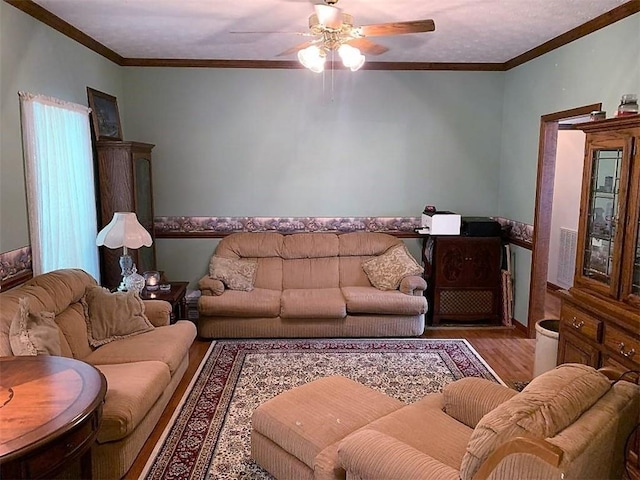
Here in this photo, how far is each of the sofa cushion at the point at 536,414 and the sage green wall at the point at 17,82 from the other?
9.76 feet

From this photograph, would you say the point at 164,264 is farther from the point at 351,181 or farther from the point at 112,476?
the point at 112,476

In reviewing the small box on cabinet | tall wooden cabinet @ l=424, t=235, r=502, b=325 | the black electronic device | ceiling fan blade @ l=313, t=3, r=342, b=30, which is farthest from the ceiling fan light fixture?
the black electronic device

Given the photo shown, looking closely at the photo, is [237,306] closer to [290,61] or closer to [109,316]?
[109,316]

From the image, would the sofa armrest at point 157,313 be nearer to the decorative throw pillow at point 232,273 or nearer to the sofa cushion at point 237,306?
the sofa cushion at point 237,306

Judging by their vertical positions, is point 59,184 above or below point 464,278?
above

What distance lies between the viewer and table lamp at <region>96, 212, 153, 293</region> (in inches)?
159

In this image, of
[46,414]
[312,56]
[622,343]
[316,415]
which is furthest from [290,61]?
[46,414]

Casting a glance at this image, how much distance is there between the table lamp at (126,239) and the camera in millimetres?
4035

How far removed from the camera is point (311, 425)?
7.93 ft

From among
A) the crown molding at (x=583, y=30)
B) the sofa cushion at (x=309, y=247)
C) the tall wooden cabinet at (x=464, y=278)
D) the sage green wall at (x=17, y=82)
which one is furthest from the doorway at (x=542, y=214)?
the sage green wall at (x=17, y=82)

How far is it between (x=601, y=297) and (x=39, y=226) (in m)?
3.75

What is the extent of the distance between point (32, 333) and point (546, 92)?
4.51m

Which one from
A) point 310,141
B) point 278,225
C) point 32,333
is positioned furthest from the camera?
point 278,225

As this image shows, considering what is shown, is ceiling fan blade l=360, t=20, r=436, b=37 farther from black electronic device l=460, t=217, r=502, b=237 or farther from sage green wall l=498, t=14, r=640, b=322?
black electronic device l=460, t=217, r=502, b=237
